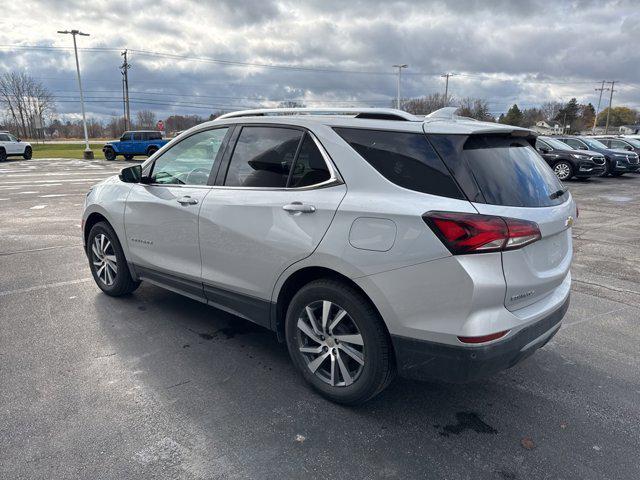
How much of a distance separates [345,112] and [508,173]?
112cm

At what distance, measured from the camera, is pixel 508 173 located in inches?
107

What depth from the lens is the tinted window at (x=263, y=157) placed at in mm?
3182

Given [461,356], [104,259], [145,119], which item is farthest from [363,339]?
[145,119]

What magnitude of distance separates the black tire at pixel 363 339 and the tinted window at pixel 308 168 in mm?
642

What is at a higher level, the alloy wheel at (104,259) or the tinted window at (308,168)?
the tinted window at (308,168)

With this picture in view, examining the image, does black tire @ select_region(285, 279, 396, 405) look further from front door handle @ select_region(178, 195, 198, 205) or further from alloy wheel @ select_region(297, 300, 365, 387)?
front door handle @ select_region(178, 195, 198, 205)

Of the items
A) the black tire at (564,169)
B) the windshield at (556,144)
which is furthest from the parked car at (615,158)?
the black tire at (564,169)

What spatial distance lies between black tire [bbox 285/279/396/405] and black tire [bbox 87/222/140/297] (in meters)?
2.35

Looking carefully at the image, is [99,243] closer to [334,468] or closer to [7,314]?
[7,314]

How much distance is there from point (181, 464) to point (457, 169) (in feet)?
7.00

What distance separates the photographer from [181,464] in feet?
8.05

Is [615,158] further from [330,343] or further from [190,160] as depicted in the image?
[330,343]

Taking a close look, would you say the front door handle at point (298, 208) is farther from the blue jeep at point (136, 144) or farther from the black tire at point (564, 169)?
the blue jeep at point (136, 144)

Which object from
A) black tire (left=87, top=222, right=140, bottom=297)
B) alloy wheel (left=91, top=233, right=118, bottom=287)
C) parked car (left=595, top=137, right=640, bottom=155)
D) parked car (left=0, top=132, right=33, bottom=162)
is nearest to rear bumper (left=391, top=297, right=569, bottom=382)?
black tire (left=87, top=222, right=140, bottom=297)
